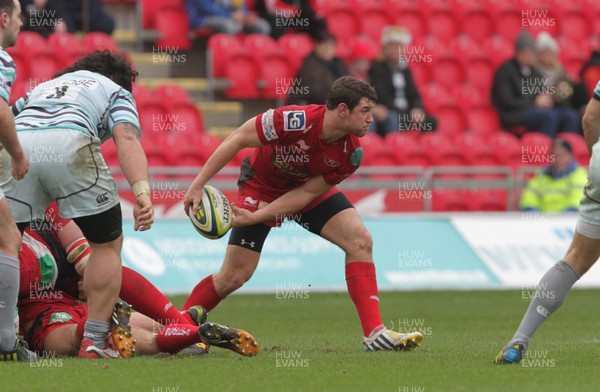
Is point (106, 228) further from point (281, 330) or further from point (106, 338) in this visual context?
point (281, 330)

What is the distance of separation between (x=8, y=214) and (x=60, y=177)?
0.45 m

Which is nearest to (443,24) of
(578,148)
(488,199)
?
(578,148)

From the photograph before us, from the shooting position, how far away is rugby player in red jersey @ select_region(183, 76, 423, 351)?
853cm

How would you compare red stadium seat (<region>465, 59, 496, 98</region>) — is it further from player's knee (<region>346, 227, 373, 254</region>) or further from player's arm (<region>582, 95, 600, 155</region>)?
player's arm (<region>582, 95, 600, 155</region>)

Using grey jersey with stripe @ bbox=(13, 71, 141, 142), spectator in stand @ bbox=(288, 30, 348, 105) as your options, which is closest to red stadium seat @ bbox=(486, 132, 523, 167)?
spectator in stand @ bbox=(288, 30, 348, 105)

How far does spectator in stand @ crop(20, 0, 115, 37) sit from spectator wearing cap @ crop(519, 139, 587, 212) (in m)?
6.70

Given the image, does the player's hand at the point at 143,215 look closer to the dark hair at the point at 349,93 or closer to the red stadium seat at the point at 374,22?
the dark hair at the point at 349,93

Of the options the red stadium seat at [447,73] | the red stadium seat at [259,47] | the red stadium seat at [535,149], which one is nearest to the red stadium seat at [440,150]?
the red stadium seat at [535,149]

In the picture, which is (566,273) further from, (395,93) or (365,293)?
(395,93)

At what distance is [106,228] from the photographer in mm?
7730

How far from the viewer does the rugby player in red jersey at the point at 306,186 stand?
853cm

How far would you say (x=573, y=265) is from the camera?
742 cm

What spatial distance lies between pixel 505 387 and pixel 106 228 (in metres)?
2.79

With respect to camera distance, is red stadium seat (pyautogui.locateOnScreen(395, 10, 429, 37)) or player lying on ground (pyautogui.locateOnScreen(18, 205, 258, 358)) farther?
red stadium seat (pyautogui.locateOnScreen(395, 10, 429, 37))
